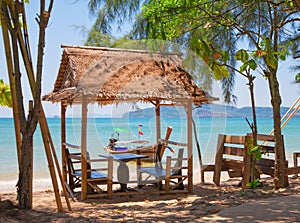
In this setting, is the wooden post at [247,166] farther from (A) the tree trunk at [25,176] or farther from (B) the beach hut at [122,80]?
(A) the tree trunk at [25,176]

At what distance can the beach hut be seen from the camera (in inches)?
257

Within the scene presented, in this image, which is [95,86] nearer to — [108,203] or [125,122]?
[108,203]

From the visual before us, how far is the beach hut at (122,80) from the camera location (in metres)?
6.53

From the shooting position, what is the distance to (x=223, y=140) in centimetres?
731

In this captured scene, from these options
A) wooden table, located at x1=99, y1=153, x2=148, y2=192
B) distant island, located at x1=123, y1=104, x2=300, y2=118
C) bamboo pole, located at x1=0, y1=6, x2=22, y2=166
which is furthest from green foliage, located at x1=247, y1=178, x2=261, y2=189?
bamboo pole, located at x1=0, y1=6, x2=22, y2=166

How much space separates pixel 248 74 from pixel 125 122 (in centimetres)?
3532

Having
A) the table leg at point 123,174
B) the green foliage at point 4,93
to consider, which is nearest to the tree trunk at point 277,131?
the table leg at point 123,174

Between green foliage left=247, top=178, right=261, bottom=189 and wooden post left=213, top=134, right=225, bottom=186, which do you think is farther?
wooden post left=213, top=134, right=225, bottom=186

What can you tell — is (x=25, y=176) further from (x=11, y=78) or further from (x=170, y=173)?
(x=170, y=173)

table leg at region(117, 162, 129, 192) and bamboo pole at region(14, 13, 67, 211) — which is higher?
bamboo pole at region(14, 13, 67, 211)

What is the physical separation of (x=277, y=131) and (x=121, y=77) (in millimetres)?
2597

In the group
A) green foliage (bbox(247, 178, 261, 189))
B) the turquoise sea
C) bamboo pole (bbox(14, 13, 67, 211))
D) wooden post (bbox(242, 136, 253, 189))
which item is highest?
bamboo pole (bbox(14, 13, 67, 211))

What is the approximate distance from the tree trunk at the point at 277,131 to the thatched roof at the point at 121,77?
1462 mm

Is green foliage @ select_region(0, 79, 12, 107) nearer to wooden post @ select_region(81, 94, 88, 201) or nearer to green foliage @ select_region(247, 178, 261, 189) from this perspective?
wooden post @ select_region(81, 94, 88, 201)
